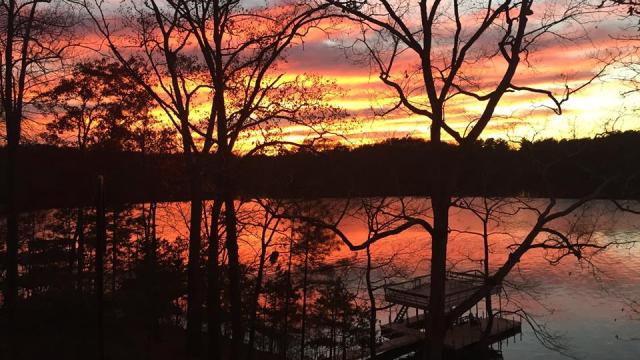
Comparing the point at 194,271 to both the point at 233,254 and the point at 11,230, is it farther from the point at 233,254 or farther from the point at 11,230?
the point at 11,230

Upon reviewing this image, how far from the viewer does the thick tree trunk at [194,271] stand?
17.7 metres

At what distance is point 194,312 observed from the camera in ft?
60.7

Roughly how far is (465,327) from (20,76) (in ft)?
99.7

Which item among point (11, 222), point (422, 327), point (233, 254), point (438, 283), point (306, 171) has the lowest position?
point (422, 327)

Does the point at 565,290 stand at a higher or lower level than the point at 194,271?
lower

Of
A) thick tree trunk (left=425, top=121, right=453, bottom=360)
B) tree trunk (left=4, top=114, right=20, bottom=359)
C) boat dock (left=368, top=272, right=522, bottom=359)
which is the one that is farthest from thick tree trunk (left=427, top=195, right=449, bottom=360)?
boat dock (left=368, top=272, right=522, bottom=359)

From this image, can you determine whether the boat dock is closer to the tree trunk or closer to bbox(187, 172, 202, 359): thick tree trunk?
bbox(187, 172, 202, 359): thick tree trunk

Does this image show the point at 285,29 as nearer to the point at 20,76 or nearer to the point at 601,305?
the point at 20,76

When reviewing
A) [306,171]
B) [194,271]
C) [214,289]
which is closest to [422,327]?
[306,171]

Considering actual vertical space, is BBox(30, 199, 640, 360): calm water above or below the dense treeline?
below

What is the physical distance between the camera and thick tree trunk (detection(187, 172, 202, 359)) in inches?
696

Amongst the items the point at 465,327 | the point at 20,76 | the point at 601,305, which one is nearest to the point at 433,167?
the point at 20,76

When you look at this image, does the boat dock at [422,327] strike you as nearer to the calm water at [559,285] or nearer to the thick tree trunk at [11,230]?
the calm water at [559,285]

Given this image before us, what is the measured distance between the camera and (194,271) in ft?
59.0
